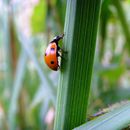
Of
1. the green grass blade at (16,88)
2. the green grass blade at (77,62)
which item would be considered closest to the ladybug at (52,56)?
the green grass blade at (77,62)

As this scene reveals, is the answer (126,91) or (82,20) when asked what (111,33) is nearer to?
(126,91)

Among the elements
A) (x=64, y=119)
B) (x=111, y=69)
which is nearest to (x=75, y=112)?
(x=64, y=119)

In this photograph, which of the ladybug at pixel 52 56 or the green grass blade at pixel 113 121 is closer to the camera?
the green grass blade at pixel 113 121

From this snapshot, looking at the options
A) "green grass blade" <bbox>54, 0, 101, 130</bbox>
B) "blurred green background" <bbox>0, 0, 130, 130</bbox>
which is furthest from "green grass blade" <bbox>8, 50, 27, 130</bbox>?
"green grass blade" <bbox>54, 0, 101, 130</bbox>

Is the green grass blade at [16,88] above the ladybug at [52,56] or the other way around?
the other way around

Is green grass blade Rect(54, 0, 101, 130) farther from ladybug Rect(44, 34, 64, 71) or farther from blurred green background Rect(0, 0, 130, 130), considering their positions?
blurred green background Rect(0, 0, 130, 130)

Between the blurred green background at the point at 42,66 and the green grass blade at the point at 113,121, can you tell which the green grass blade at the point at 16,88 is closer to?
the blurred green background at the point at 42,66

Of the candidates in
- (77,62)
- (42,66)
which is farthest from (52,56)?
(42,66)
